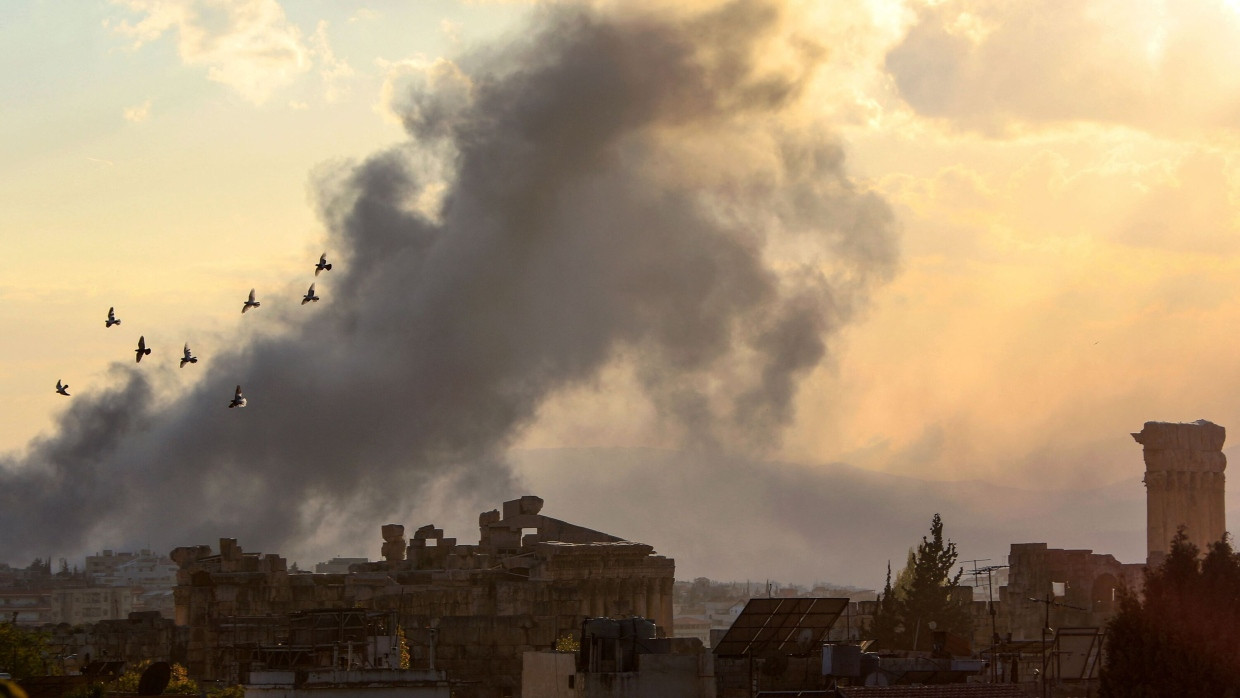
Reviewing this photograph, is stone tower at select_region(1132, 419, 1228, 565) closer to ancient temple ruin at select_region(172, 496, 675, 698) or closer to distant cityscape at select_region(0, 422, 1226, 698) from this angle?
distant cityscape at select_region(0, 422, 1226, 698)

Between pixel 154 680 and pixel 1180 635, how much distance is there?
20.7 metres

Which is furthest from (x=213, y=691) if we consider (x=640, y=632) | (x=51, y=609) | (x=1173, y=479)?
(x=51, y=609)

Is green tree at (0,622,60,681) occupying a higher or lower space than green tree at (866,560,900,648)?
lower

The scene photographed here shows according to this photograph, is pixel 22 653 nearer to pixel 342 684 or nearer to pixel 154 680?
pixel 154 680

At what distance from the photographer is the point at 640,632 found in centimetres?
3897

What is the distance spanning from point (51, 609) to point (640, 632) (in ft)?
369

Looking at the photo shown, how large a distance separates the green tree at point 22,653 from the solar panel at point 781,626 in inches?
628

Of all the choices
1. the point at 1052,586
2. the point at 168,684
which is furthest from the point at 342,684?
the point at 1052,586

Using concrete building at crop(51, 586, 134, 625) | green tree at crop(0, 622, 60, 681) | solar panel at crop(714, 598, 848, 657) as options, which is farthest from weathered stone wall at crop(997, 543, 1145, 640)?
concrete building at crop(51, 586, 134, 625)

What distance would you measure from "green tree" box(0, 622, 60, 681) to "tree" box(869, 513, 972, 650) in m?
23.2

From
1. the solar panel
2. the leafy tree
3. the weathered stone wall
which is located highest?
the weathered stone wall

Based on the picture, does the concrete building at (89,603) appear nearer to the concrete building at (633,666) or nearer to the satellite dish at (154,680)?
the satellite dish at (154,680)

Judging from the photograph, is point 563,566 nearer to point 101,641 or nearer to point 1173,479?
point 101,641

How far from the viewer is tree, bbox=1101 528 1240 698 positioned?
129 feet
